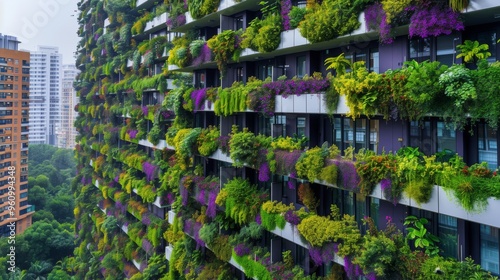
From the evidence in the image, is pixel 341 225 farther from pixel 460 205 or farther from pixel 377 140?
pixel 460 205

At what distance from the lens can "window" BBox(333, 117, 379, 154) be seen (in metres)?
14.2

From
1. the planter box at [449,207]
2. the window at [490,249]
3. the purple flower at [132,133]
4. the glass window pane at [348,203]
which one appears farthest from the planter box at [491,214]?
the purple flower at [132,133]

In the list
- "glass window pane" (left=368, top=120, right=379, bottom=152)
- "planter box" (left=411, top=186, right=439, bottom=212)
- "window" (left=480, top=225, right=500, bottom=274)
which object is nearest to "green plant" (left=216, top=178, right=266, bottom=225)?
"glass window pane" (left=368, top=120, right=379, bottom=152)

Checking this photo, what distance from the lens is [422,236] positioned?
12.1m

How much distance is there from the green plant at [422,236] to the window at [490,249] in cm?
122

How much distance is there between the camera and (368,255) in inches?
474

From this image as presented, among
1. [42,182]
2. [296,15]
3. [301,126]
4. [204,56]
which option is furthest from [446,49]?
[42,182]

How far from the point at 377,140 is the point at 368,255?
13.5 ft

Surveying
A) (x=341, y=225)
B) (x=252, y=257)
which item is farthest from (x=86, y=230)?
(x=341, y=225)

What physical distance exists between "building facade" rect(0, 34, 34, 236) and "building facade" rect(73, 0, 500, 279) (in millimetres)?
46497

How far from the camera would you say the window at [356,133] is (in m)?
14.2

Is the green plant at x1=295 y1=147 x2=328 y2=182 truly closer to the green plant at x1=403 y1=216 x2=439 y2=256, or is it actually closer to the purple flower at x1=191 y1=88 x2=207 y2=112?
the green plant at x1=403 y1=216 x2=439 y2=256

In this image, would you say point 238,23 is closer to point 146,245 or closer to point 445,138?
point 445,138

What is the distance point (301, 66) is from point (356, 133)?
4.51 metres
